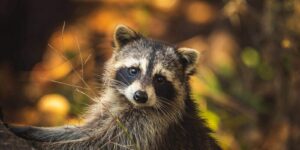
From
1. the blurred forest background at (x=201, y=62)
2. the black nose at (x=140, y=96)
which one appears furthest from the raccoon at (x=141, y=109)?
the blurred forest background at (x=201, y=62)

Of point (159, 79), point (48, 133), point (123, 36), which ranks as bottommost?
point (48, 133)

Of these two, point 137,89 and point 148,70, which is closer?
point 137,89

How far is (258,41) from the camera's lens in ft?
33.4

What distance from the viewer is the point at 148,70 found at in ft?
23.1

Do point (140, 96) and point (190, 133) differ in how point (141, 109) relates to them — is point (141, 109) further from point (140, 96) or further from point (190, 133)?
point (190, 133)

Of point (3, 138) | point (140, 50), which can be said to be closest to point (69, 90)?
point (140, 50)

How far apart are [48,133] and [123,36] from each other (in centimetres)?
142

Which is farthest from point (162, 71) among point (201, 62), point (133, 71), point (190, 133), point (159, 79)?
point (201, 62)

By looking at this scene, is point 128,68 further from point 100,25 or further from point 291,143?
point 100,25

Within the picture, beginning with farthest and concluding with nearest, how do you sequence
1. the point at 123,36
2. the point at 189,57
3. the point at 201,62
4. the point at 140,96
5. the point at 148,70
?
1. the point at 201,62
2. the point at 123,36
3. the point at 189,57
4. the point at 148,70
5. the point at 140,96

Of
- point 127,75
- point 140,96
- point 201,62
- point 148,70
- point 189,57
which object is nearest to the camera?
point 140,96

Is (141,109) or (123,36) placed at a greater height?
(123,36)

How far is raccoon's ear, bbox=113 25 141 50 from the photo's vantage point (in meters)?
7.43

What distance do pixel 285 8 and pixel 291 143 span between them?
216 cm
